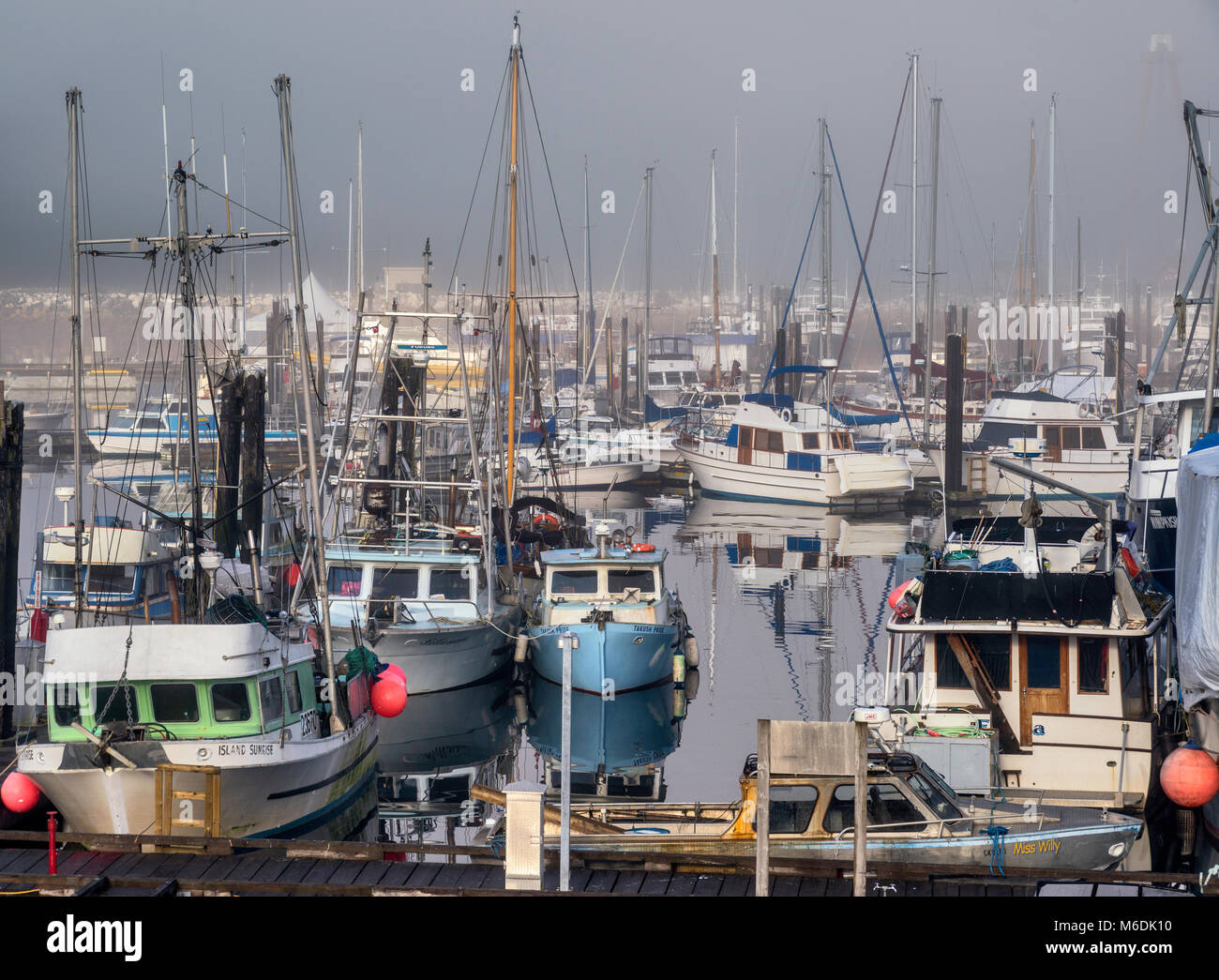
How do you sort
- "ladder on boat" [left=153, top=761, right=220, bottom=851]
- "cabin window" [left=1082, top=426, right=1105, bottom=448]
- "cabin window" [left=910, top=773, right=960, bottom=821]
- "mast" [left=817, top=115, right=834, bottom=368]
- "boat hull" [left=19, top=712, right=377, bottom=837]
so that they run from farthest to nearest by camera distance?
"mast" [left=817, top=115, right=834, bottom=368]
"cabin window" [left=1082, top=426, right=1105, bottom=448]
"boat hull" [left=19, top=712, right=377, bottom=837]
"ladder on boat" [left=153, top=761, right=220, bottom=851]
"cabin window" [left=910, top=773, right=960, bottom=821]

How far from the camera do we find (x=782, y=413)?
53.9m

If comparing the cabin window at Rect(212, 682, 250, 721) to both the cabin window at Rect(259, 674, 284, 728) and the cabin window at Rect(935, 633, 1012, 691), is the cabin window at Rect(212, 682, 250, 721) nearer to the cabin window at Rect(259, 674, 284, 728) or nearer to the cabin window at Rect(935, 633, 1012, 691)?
the cabin window at Rect(259, 674, 284, 728)

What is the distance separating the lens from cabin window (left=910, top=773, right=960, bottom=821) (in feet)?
42.5

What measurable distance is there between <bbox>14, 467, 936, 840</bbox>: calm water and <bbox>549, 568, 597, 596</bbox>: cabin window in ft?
5.37

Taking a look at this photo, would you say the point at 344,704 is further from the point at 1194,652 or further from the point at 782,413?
the point at 782,413

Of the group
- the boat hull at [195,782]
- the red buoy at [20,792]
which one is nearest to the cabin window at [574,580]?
the boat hull at [195,782]

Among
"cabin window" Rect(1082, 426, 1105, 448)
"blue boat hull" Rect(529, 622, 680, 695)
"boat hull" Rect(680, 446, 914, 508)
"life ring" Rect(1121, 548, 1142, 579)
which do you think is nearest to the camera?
"life ring" Rect(1121, 548, 1142, 579)

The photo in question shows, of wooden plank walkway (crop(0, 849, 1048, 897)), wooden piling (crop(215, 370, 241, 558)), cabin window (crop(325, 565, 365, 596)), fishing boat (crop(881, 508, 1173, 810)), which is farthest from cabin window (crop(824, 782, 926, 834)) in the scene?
wooden piling (crop(215, 370, 241, 558))

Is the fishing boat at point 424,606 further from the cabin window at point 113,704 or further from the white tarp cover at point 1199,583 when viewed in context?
the white tarp cover at point 1199,583

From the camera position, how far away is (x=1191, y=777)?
596 inches

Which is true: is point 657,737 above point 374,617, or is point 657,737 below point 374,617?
below

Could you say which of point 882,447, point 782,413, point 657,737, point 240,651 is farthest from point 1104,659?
point 882,447

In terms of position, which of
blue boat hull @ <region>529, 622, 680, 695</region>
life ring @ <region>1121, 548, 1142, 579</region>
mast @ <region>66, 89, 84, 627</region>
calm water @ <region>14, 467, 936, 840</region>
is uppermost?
mast @ <region>66, 89, 84, 627</region>
